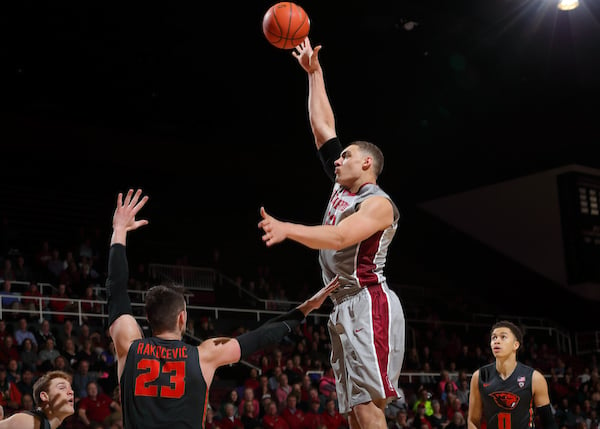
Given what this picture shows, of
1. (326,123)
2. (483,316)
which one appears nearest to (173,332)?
(326,123)

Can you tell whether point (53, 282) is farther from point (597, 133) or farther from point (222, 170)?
point (597, 133)

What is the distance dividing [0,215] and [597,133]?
1236 cm

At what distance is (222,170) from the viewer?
18.9 metres

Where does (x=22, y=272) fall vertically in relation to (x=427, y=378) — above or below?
above

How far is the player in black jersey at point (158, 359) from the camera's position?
3.35m

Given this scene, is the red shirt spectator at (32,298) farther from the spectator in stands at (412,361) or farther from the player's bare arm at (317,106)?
the player's bare arm at (317,106)

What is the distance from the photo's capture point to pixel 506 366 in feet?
20.9

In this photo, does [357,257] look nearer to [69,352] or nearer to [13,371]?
[13,371]

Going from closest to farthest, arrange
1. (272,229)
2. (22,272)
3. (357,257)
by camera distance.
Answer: (272,229) < (357,257) < (22,272)

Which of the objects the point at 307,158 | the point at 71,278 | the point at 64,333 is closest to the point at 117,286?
the point at 64,333

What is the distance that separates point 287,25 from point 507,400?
11.1 feet

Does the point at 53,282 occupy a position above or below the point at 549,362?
above

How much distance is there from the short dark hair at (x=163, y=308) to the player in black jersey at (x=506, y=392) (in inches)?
140

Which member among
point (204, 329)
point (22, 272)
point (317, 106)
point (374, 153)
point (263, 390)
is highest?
point (22, 272)
